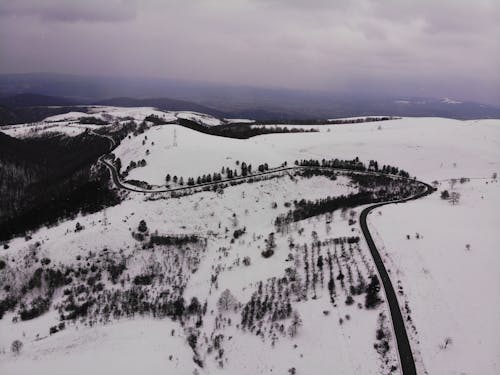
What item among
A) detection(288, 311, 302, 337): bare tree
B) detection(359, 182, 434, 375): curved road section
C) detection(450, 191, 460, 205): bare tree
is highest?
detection(450, 191, 460, 205): bare tree

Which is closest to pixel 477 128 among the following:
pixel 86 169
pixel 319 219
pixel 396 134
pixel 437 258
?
pixel 396 134

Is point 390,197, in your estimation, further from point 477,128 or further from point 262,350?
point 477,128

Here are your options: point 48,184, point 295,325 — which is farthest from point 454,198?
point 48,184

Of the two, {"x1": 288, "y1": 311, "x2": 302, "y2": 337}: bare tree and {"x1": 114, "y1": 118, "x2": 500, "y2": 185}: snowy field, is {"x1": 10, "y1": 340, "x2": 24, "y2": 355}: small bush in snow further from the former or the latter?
{"x1": 114, "y1": 118, "x2": 500, "y2": 185}: snowy field

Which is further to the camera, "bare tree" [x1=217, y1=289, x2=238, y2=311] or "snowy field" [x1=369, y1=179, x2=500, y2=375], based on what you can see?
"bare tree" [x1=217, y1=289, x2=238, y2=311]

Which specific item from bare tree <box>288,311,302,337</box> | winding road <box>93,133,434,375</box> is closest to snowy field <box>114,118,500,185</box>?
winding road <box>93,133,434,375</box>
